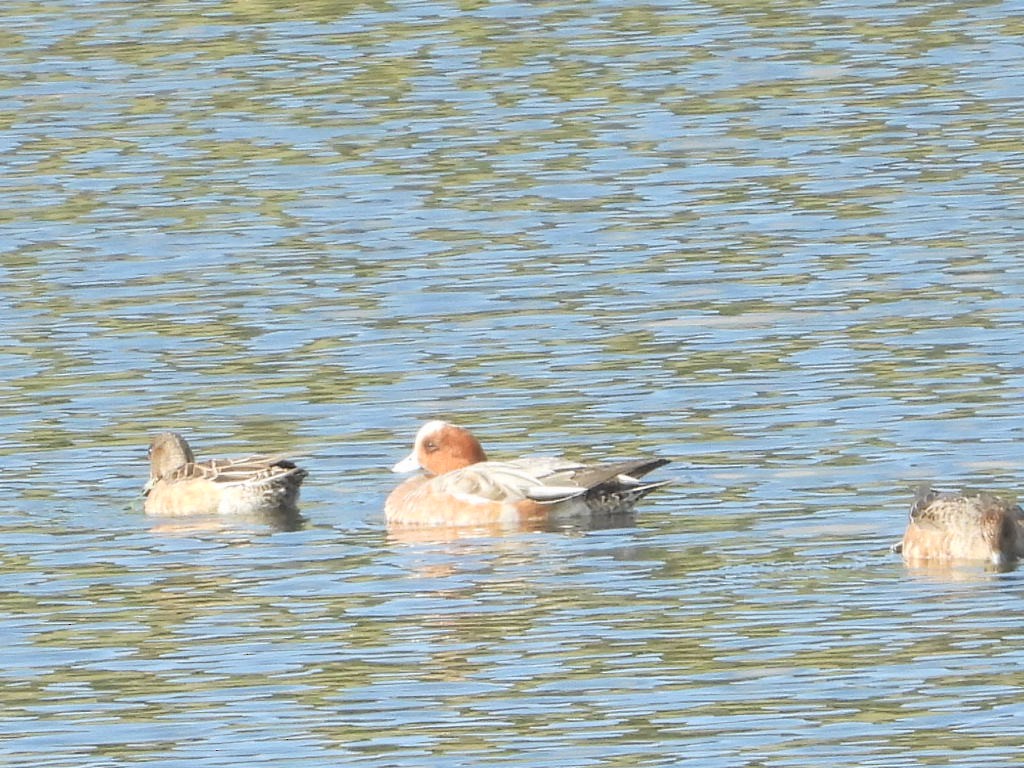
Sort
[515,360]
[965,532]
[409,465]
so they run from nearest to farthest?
[965,532] → [409,465] → [515,360]

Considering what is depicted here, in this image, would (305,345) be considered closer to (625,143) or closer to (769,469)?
(769,469)

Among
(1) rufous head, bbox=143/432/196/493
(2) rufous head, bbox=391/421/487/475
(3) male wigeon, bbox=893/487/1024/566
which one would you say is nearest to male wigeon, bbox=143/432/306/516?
(1) rufous head, bbox=143/432/196/493

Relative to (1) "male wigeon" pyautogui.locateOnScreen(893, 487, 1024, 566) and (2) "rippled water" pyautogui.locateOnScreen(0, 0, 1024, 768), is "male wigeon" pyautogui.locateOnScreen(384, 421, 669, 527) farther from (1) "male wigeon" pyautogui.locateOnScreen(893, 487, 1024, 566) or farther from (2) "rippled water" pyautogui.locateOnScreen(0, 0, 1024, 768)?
(1) "male wigeon" pyautogui.locateOnScreen(893, 487, 1024, 566)

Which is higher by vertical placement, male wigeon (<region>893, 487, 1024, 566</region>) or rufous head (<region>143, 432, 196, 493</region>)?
rufous head (<region>143, 432, 196, 493</region>)

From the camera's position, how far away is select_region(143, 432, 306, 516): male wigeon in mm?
17125

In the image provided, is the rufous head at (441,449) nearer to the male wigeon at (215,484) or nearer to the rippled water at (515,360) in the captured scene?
the rippled water at (515,360)

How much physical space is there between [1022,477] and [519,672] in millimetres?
3984

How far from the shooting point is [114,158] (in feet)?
94.3

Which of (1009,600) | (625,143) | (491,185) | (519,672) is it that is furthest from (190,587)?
(625,143)

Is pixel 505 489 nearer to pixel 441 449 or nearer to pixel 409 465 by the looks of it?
pixel 441 449

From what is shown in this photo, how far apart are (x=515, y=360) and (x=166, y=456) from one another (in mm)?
3251

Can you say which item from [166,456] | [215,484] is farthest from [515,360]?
[166,456]

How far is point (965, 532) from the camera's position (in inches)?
575

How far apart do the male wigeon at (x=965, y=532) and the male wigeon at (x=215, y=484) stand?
3866 mm
